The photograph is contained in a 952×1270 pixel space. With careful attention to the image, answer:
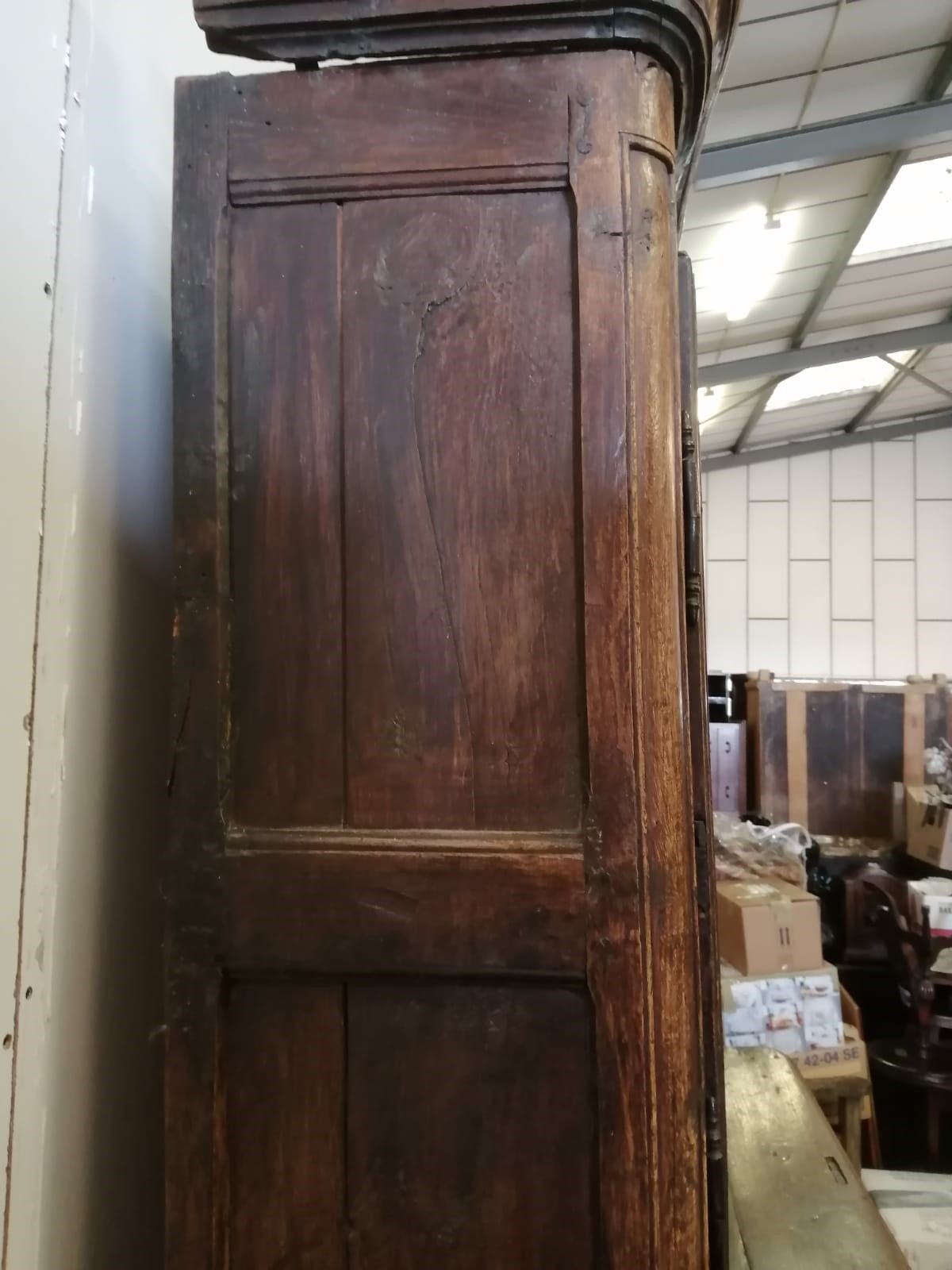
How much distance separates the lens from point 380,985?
24.3 inches

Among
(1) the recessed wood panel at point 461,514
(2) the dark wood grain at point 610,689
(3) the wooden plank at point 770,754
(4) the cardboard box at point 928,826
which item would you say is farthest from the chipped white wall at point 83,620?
(3) the wooden plank at point 770,754

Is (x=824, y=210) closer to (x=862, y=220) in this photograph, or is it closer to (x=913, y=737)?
(x=862, y=220)

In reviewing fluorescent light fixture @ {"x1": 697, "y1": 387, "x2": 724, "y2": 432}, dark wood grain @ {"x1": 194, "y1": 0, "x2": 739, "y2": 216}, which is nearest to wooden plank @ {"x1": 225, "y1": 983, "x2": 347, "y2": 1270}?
dark wood grain @ {"x1": 194, "y1": 0, "x2": 739, "y2": 216}

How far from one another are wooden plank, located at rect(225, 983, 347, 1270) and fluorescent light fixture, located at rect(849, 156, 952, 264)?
3.17 meters

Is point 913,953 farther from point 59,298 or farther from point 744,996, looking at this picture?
point 59,298

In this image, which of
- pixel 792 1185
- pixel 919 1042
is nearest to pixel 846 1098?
pixel 919 1042

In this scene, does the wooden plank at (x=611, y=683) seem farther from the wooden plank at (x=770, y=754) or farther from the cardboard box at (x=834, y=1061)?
the wooden plank at (x=770, y=754)

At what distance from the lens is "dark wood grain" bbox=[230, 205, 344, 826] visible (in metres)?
0.63

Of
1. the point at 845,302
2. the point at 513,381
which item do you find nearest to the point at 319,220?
the point at 513,381

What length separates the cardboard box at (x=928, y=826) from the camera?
411cm

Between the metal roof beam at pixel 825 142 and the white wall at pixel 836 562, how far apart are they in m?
3.35

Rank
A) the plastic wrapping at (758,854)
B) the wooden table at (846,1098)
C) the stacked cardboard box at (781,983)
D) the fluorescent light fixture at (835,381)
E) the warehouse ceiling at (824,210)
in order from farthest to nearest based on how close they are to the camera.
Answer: the fluorescent light fixture at (835,381) < the plastic wrapping at (758,854) < the stacked cardboard box at (781,983) < the wooden table at (846,1098) < the warehouse ceiling at (824,210)

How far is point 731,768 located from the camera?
5.10m

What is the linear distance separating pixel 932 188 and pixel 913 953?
8.68 feet
